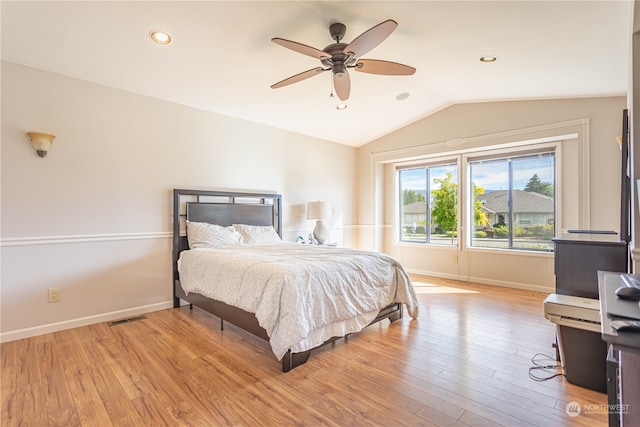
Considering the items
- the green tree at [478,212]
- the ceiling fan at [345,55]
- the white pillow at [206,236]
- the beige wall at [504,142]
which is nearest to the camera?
the ceiling fan at [345,55]

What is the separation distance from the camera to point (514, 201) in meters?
4.82

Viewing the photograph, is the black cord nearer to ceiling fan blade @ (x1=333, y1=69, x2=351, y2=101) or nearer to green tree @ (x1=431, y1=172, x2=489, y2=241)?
ceiling fan blade @ (x1=333, y1=69, x2=351, y2=101)

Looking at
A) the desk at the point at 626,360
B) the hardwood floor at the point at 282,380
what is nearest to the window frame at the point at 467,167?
the hardwood floor at the point at 282,380

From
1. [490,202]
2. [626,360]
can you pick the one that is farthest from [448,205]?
[626,360]

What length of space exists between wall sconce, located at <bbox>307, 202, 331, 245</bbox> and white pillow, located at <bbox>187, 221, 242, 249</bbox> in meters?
1.50

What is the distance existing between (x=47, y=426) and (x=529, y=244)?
18.5ft

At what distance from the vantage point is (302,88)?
390 centimetres

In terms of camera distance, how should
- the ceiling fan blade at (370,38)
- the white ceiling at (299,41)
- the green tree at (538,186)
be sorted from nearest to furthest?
the ceiling fan blade at (370,38) < the white ceiling at (299,41) < the green tree at (538,186)

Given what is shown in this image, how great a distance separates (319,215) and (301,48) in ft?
9.72

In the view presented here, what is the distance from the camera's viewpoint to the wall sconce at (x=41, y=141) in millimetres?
2816

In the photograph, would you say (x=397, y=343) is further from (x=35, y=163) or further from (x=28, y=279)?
(x=35, y=163)

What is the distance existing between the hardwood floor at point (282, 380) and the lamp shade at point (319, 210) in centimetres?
223

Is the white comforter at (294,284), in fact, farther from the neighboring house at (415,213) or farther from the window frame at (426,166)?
the neighboring house at (415,213)

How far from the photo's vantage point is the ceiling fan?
6.95ft
